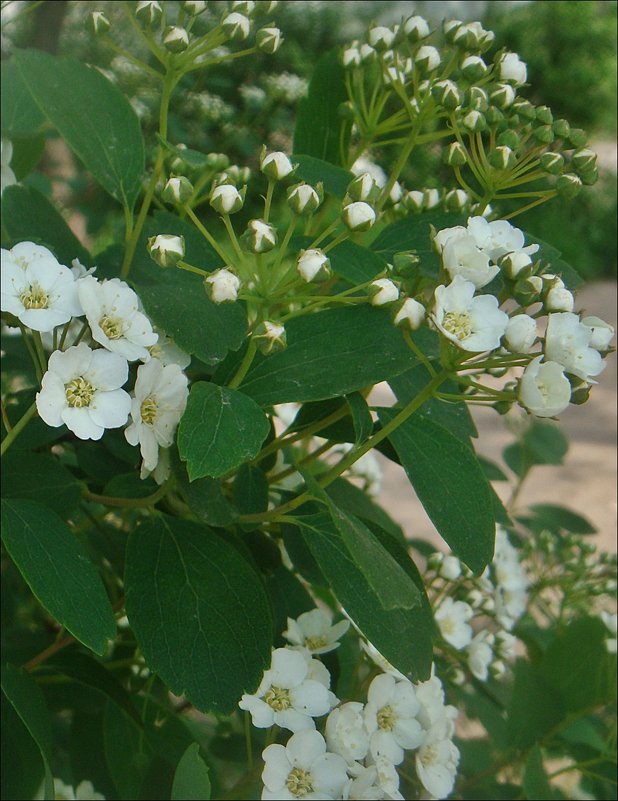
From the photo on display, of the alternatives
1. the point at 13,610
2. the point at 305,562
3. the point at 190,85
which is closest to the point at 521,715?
the point at 305,562

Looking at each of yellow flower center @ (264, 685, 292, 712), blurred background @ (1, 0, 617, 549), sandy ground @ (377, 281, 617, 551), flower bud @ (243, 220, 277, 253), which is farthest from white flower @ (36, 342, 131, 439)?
sandy ground @ (377, 281, 617, 551)

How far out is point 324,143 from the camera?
31.8 inches

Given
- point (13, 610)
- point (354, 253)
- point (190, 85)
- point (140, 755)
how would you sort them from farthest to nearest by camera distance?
1. point (190, 85)
2. point (13, 610)
3. point (140, 755)
4. point (354, 253)

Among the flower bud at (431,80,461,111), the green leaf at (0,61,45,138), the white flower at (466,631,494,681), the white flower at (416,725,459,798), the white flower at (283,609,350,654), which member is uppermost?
the flower bud at (431,80,461,111)

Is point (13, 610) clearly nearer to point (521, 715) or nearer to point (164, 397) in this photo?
point (164, 397)

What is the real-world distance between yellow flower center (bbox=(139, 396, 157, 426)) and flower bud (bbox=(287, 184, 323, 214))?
148mm

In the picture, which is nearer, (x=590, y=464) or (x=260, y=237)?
(x=260, y=237)

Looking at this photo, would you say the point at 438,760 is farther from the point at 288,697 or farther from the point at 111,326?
the point at 111,326

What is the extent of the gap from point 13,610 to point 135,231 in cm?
Result: 42

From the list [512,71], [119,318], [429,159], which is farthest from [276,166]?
[429,159]

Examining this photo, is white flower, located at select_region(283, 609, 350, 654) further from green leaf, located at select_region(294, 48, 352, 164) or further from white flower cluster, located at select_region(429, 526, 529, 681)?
green leaf, located at select_region(294, 48, 352, 164)

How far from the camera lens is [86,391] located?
539mm

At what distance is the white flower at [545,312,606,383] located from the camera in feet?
1.73

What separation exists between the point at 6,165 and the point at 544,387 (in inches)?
20.6
